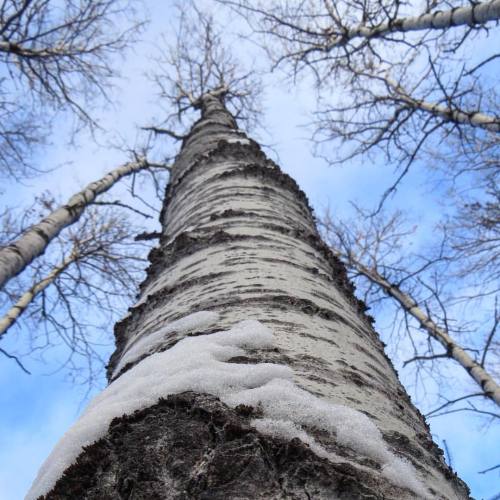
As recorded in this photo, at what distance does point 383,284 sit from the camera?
7.93 metres

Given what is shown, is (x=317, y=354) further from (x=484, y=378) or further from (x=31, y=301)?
(x=31, y=301)

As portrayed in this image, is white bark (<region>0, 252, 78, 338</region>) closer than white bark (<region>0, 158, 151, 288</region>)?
No

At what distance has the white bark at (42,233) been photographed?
4629 millimetres

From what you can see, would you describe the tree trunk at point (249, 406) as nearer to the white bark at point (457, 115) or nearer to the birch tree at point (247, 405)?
the birch tree at point (247, 405)

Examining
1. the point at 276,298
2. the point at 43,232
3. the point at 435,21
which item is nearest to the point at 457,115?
the point at 435,21

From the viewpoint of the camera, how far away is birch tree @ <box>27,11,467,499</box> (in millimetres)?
627

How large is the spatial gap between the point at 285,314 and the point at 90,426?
0.49 meters

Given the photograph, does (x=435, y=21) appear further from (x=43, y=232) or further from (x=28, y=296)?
(x=28, y=296)

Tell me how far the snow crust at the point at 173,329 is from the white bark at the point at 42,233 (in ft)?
12.2

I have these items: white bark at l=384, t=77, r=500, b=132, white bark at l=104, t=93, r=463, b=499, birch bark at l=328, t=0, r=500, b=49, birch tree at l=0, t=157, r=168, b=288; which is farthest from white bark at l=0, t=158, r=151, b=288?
white bark at l=384, t=77, r=500, b=132

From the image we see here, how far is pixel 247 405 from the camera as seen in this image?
759mm

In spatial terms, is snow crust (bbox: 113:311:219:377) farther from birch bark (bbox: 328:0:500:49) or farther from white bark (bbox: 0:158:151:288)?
birch bark (bbox: 328:0:500:49)

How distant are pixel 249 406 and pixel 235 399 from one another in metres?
0.04

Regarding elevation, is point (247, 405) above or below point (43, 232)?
below
